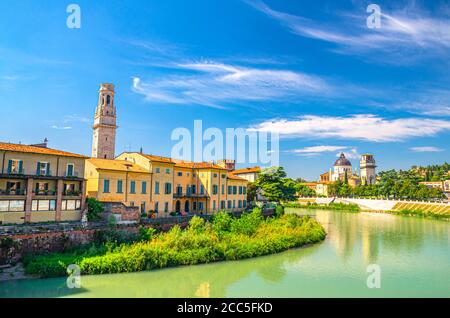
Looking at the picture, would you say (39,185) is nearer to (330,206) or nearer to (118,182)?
(118,182)

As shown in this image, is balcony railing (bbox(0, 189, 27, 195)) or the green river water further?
balcony railing (bbox(0, 189, 27, 195))

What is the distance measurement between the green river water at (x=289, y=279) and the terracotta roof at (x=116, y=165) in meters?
10.4

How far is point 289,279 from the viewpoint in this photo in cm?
2006

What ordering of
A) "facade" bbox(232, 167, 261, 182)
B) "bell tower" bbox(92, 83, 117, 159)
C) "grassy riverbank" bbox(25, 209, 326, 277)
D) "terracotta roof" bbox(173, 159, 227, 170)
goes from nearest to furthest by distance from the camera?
"grassy riverbank" bbox(25, 209, 326, 277) → "terracotta roof" bbox(173, 159, 227, 170) → "bell tower" bbox(92, 83, 117, 159) → "facade" bbox(232, 167, 261, 182)

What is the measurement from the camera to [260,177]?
48.1 m

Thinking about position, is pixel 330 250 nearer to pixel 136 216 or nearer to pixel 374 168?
pixel 136 216

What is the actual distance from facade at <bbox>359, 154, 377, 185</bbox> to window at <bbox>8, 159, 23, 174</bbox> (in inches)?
4558

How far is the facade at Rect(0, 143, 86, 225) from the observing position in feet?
70.2

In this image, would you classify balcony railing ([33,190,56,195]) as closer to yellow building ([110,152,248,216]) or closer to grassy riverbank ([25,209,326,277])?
grassy riverbank ([25,209,326,277])

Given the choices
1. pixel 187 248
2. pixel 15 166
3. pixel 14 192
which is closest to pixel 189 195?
pixel 187 248

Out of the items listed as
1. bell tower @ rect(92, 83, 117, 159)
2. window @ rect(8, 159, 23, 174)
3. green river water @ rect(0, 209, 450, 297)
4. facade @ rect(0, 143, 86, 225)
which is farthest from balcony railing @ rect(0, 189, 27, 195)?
bell tower @ rect(92, 83, 117, 159)

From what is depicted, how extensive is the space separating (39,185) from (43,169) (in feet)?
3.67

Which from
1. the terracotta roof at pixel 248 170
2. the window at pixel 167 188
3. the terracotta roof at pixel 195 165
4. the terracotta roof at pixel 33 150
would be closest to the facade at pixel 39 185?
the terracotta roof at pixel 33 150
